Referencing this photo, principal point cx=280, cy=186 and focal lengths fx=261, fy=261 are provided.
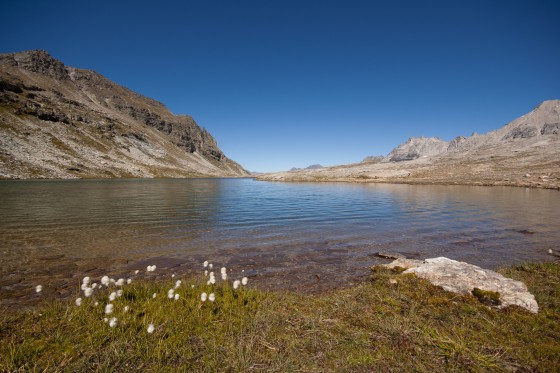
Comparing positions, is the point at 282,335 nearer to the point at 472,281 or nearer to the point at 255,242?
the point at 472,281

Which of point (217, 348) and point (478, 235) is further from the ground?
point (217, 348)

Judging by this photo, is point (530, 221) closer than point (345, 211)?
Yes

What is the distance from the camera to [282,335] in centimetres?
612

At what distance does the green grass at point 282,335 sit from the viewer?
5047 millimetres

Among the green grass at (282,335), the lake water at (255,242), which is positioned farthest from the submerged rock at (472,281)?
the lake water at (255,242)

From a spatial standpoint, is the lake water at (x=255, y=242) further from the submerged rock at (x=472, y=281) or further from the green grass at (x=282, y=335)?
the green grass at (x=282, y=335)

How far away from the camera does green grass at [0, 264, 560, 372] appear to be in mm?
5047

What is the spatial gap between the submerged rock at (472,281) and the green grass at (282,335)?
1.38 feet

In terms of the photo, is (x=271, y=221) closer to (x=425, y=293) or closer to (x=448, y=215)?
(x=425, y=293)

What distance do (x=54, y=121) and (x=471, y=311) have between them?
756ft

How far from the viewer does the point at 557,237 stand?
1908 cm

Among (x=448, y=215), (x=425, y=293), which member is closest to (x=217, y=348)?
(x=425, y=293)

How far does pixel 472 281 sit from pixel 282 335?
6.97m

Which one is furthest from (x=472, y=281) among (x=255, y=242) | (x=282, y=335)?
(x=255, y=242)
